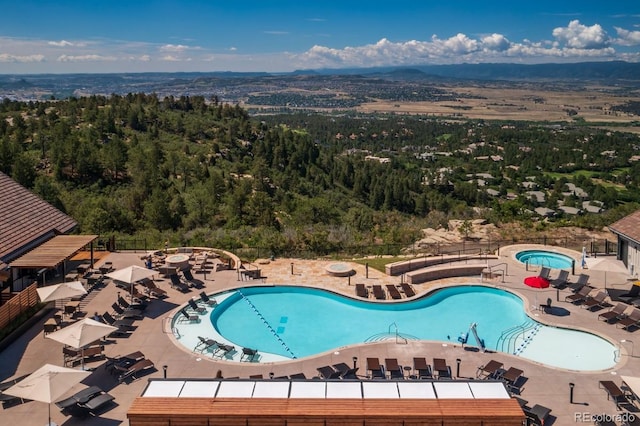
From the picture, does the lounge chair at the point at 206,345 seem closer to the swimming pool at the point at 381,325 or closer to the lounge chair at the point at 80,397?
the swimming pool at the point at 381,325

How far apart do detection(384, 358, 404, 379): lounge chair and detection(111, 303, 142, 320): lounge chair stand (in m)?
9.46

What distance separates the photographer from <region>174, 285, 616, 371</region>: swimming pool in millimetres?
17359

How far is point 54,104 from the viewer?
65312 millimetres

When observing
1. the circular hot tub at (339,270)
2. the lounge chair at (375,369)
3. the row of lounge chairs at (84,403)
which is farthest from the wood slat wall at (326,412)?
the circular hot tub at (339,270)

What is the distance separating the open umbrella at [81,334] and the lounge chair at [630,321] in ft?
55.9

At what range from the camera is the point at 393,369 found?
1466 cm

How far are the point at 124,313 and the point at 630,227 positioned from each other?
843 inches

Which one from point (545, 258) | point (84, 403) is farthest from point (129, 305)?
point (545, 258)

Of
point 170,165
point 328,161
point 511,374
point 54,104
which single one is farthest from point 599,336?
point 54,104

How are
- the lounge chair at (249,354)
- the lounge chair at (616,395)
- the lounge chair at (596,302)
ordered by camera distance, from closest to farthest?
the lounge chair at (616,395), the lounge chair at (249,354), the lounge chair at (596,302)

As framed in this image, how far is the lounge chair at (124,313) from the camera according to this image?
61.2 feet

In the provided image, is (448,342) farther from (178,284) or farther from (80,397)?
(178,284)

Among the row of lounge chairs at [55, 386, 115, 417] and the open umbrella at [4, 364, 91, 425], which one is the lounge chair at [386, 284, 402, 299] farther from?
the open umbrella at [4, 364, 91, 425]

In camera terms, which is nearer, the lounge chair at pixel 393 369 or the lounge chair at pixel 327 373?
the lounge chair at pixel 327 373
